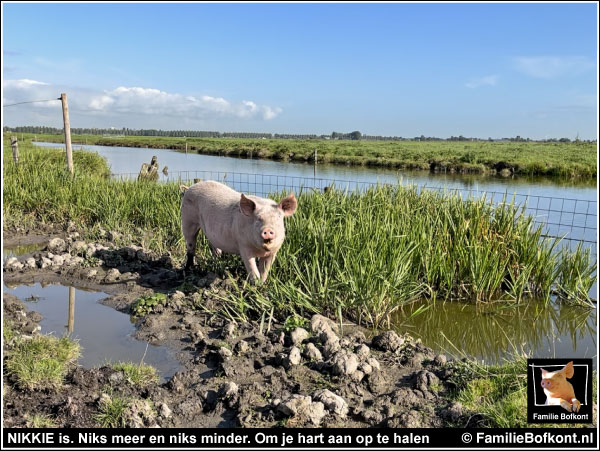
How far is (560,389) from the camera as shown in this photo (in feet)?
9.83

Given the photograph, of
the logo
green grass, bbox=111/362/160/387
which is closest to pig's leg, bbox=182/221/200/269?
green grass, bbox=111/362/160/387

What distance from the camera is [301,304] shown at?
461cm

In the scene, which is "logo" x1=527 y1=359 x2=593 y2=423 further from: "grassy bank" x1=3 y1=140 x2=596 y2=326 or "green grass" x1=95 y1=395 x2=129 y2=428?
"green grass" x1=95 y1=395 x2=129 y2=428

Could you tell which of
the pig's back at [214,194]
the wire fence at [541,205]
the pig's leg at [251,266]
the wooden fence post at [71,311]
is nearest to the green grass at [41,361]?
the wooden fence post at [71,311]

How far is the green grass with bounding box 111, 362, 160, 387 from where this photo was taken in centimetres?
345

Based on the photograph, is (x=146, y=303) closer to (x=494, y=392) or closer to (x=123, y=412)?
(x=123, y=412)

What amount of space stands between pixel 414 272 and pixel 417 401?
8.48 ft

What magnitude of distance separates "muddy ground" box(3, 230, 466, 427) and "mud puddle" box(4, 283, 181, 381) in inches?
4.9

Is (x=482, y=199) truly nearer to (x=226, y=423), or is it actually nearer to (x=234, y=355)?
(x=234, y=355)

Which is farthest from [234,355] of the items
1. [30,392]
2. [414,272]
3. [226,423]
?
[414,272]

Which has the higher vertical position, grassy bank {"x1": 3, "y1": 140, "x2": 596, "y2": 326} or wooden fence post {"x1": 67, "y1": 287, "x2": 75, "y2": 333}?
grassy bank {"x1": 3, "y1": 140, "x2": 596, "y2": 326}

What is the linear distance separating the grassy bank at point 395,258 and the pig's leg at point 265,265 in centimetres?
10

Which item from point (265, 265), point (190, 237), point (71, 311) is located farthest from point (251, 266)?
point (71, 311)

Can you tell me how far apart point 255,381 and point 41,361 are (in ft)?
5.07
